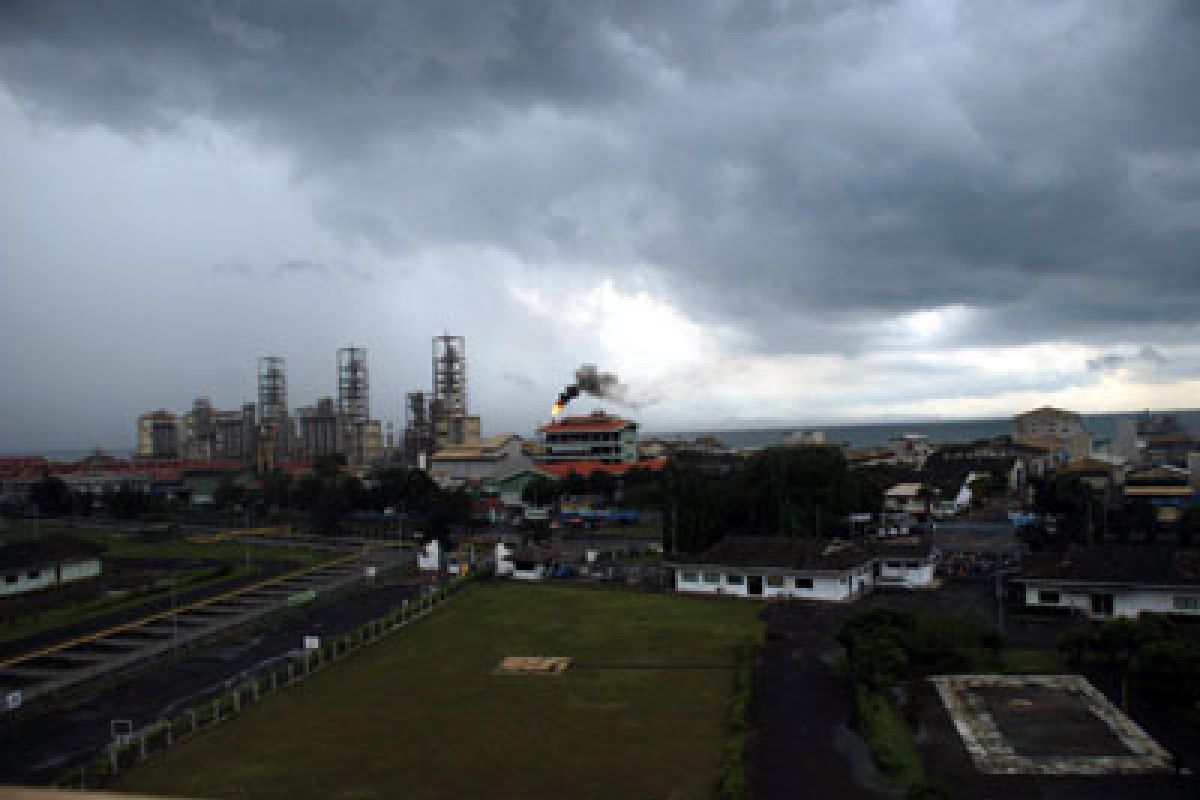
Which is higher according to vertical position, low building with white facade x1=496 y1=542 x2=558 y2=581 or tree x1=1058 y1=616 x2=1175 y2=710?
tree x1=1058 y1=616 x2=1175 y2=710

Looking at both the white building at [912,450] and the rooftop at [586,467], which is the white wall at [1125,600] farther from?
the white building at [912,450]

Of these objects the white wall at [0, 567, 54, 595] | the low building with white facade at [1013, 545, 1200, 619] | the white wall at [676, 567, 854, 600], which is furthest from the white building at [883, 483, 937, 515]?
the white wall at [0, 567, 54, 595]

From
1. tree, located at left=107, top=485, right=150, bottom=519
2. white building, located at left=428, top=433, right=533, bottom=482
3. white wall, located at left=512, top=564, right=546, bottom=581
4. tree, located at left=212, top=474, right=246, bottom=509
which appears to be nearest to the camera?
white wall, located at left=512, top=564, right=546, bottom=581

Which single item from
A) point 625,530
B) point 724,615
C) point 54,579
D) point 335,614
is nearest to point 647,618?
point 724,615

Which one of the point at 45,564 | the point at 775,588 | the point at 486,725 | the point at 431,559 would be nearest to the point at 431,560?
the point at 431,559

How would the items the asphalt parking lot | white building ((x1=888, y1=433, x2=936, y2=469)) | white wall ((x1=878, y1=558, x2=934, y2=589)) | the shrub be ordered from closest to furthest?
the asphalt parking lot
the shrub
white wall ((x1=878, y1=558, x2=934, y2=589))
white building ((x1=888, y1=433, x2=936, y2=469))

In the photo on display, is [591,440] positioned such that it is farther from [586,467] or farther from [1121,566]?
[1121,566]

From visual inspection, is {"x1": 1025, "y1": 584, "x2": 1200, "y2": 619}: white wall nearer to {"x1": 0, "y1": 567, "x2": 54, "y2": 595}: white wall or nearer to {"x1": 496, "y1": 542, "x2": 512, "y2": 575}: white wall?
{"x1": 496, "y1": 542, "x2": 512, "y2": 575}: white wall

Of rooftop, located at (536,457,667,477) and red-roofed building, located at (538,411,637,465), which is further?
red-roofed building, located at (538,411,637,465)
